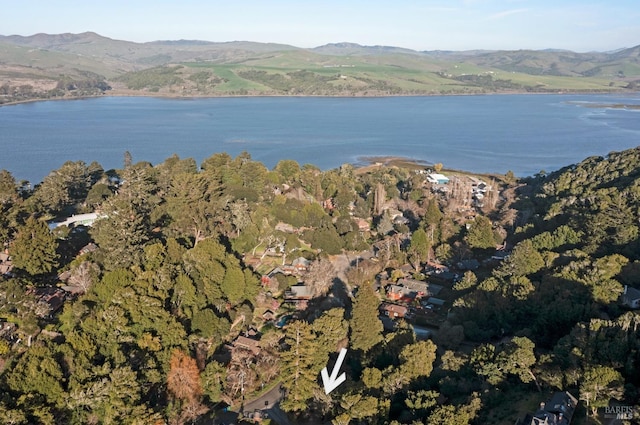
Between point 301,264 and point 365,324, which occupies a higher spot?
point 365,324

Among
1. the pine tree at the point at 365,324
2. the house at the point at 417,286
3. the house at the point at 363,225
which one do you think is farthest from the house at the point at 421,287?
the house at the point at 363,225

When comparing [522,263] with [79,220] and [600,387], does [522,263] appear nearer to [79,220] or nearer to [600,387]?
[600,387]

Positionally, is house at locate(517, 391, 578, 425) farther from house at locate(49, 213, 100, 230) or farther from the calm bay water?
the calm bay water

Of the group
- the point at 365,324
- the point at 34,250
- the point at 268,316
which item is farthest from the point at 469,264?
the point at 34,250

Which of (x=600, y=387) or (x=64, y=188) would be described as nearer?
(x=600, y=387)

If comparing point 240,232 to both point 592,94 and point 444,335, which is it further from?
point 592,94

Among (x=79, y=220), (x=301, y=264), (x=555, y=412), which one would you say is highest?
(x=79, y=220)
